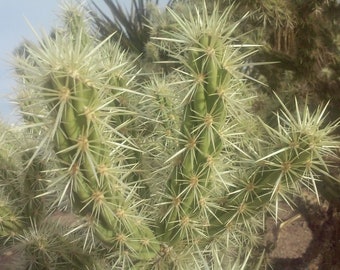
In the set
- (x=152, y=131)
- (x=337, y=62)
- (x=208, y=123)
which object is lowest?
(x=337, y=62)

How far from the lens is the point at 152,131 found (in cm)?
408

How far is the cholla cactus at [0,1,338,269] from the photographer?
2.55m

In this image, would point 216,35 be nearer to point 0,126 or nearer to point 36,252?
point 36,252

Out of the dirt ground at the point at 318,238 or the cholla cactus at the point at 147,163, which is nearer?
the cholla cactus at the point at 147,163

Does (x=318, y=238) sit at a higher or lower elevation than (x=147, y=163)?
lower

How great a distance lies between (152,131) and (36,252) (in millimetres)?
1040

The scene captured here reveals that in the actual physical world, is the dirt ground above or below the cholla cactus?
below

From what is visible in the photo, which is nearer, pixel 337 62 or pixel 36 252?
pixel 36 252

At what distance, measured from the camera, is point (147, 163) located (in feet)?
12.4

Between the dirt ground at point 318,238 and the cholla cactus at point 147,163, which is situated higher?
the cholla cactus at point 147,163

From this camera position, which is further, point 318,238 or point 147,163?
point 318,238

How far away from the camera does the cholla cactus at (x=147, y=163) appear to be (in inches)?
100

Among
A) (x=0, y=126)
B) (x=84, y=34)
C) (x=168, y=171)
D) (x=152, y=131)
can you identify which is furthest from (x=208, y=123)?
(x=0, y=126)

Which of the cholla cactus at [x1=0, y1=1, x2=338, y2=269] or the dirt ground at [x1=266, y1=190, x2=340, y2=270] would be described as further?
the dirt ground at [x1=266, y1=190, x2=340, y2=270]
